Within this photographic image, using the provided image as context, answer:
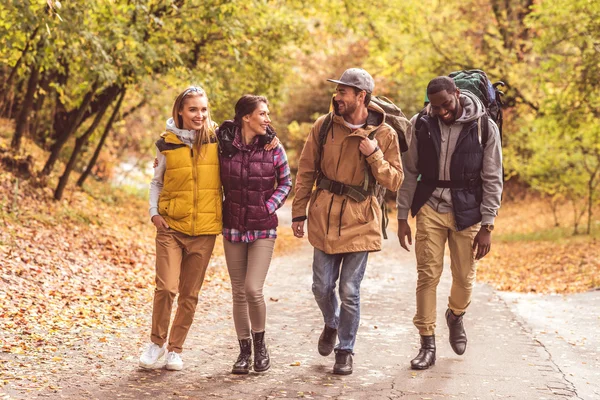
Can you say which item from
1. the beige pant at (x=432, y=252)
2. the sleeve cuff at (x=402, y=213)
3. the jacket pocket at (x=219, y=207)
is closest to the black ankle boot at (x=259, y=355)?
the jacket pocket at (x=219, y=207)

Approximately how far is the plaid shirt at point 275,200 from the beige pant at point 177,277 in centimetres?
19

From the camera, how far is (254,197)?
18.9ft

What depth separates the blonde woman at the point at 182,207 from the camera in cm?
571

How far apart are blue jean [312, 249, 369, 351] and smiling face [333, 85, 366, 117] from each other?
44.1 inches

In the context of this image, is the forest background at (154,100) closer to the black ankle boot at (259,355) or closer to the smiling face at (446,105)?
the black ankle boot at (259,355)

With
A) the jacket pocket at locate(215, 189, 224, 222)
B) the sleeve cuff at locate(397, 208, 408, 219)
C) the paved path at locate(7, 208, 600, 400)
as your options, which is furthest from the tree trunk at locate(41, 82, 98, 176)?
the sleeve cuff at locate(397, 208, 408, 219)

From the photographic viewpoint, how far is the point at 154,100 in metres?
19.3

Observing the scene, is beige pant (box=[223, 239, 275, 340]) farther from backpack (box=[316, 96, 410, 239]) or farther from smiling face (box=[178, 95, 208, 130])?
smiling face (box=[178, 95, 208, 130])

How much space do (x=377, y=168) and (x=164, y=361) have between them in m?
2.28

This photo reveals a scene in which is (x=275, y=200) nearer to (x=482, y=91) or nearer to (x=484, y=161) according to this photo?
(x=484, y=161)

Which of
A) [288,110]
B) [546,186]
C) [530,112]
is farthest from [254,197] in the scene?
[288,110]

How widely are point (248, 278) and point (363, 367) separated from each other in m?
1.29

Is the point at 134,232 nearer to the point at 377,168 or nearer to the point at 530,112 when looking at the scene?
the point at 377,168

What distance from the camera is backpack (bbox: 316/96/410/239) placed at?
5891mm
